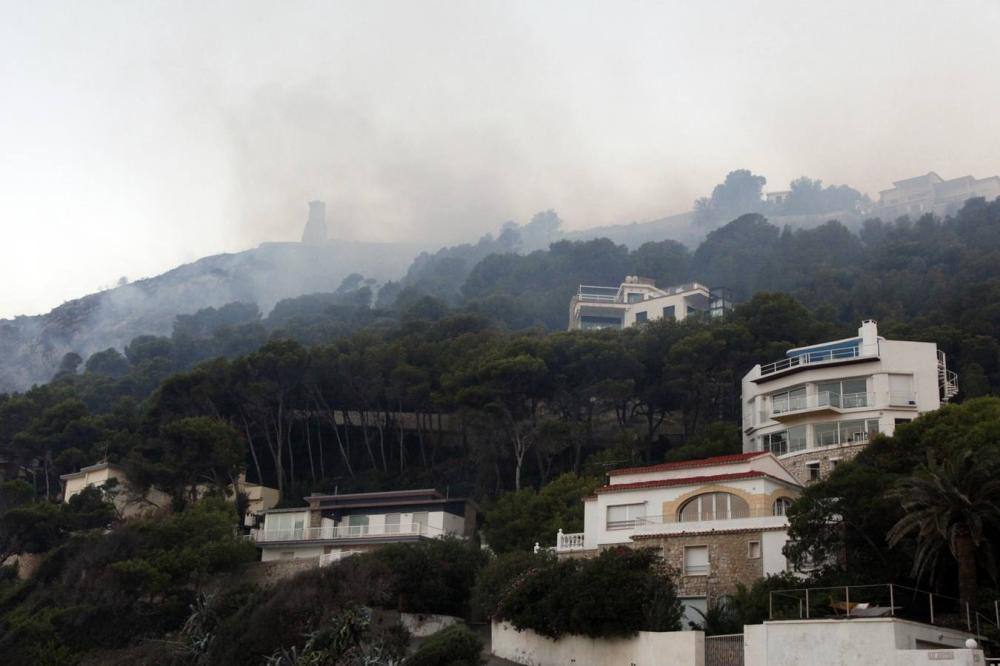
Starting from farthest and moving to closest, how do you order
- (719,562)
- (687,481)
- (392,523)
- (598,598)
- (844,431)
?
(392,523) < (844,431) < (687,481) < (719,562) < (598,598)

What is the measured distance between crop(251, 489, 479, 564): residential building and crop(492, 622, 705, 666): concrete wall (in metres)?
15.3

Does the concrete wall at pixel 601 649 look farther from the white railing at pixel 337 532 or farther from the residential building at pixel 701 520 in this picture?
the white railing at pixel 337 532

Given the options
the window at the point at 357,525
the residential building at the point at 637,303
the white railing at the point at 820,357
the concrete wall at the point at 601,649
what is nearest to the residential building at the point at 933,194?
the residential building at the point at 637,303

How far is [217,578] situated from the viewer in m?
49.8

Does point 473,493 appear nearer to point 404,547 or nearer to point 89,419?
point 404,547

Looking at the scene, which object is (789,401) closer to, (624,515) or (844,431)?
(844,431)

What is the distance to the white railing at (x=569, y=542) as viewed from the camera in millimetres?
39094

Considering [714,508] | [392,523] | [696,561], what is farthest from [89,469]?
[696,561]

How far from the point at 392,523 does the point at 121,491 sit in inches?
688

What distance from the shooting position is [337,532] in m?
53.0

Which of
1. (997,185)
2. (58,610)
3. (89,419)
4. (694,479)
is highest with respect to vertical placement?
(997,185)

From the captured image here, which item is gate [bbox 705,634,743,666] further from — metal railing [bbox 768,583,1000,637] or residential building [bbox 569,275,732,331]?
residential building [bbox 569,275,732,331]

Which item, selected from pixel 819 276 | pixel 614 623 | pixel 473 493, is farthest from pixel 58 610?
pixel 819 276

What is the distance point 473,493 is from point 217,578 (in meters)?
14.6
